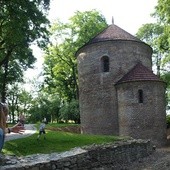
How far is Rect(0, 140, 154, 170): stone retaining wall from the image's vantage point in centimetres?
1171

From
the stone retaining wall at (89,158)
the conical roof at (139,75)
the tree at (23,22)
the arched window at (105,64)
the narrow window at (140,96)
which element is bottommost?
the stone retaining wall at (89,158)

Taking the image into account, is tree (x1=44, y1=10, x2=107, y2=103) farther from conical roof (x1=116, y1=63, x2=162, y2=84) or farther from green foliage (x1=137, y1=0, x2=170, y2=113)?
conical roof (x1=116, y1=63, x2=162, y2=84)

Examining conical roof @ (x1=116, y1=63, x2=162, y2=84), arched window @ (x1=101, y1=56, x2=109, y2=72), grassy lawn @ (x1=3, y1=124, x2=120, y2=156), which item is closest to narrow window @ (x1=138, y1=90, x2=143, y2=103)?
conical roof @ (x1=116, y1=63, x2=162, y2=84)

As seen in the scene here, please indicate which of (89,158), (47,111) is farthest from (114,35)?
(47,111)

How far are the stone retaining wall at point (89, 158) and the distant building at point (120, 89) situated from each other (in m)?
5.53

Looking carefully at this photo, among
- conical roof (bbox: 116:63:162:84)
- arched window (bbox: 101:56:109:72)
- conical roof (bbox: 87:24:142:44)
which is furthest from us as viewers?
arched window (bbox: 101:56:109:72)

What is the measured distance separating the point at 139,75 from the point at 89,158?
1386 cm

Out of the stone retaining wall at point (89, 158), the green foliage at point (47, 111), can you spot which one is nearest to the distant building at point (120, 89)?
the stone retaining wall at point (89, 158)

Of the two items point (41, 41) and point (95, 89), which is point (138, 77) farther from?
point (41, 41)

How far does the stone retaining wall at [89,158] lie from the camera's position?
461 inches

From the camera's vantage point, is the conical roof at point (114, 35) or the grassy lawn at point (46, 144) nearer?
the grassy lawn at point (46, 144)

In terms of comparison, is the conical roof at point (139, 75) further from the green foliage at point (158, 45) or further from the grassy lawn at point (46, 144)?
the grassy lawn at point (46, 144)

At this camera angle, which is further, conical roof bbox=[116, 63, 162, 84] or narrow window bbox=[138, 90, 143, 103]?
conical roof bbox=[116, 63, 162, 84]

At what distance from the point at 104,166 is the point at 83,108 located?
51.7 feet
